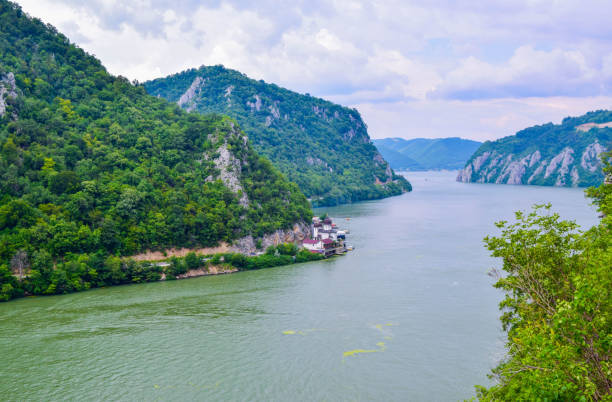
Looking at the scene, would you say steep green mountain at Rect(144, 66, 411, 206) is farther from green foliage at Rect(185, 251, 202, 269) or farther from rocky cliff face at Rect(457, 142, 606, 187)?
green foliage at Rect(185, 251, 202, 269)

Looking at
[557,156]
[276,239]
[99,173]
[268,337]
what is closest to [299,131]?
[276,239]

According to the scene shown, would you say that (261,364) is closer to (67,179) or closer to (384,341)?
(384,341)

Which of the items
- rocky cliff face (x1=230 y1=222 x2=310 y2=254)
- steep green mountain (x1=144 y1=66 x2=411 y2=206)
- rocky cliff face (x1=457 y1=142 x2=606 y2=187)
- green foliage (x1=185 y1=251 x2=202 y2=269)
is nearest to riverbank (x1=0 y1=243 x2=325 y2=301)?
green foliage (x1=185 y1=251 x2=202 y2=269)

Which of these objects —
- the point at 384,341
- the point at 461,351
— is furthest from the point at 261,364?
the point at 461,351

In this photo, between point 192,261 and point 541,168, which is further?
point 541,168

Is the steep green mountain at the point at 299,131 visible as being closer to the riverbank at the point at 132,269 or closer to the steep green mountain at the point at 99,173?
the steep green mountain at the point at 99,173

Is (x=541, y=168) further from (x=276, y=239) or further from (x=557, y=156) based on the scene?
(x=276, y=239)
